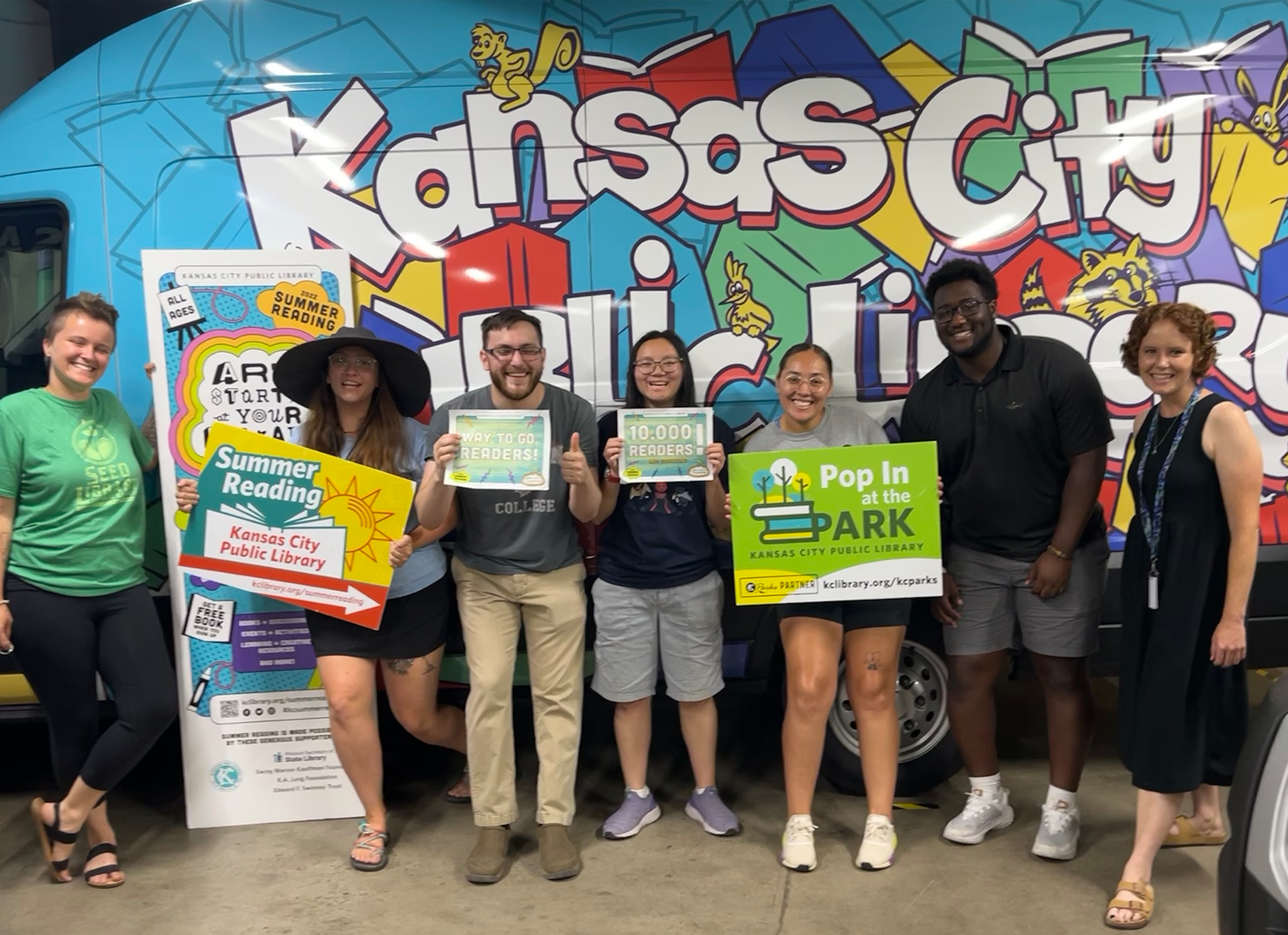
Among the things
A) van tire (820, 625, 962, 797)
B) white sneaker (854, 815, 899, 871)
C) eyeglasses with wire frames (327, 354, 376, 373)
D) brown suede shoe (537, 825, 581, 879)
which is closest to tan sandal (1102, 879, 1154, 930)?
white sneaker (854, 815, 899, 871)

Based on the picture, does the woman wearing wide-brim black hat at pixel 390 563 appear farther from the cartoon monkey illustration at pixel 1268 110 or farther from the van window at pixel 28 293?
the cartoon monkey illustration at pixel 1268 110

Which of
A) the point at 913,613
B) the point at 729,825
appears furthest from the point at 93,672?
the point at 913,613

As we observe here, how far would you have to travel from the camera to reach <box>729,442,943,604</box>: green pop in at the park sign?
3.14 m

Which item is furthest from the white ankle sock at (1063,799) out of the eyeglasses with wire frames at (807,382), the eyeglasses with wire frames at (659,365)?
the eyeglasses with wire frames at (659,365)

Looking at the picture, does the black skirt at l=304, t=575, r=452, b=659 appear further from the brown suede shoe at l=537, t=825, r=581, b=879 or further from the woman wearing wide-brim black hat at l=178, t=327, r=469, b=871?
the brown suede shoe at l=537, t=825, r=581, b=879

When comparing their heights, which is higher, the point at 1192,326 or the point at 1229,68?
the point at 1229,68

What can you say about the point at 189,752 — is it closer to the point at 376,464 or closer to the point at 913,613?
the point at 376,464

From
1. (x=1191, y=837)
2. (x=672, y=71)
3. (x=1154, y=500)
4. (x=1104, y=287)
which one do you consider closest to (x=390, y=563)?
(x=672, y=71)

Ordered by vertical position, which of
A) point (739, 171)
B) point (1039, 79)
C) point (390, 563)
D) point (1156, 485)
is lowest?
point (390, 563)

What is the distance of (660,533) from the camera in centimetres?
328

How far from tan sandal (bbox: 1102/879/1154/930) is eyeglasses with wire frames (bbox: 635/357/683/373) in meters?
2.18

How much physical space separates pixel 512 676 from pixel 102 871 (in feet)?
5.12

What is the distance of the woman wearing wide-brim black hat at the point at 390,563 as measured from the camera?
3180 mm

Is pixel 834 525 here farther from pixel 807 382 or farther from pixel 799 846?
pixel 799 846
